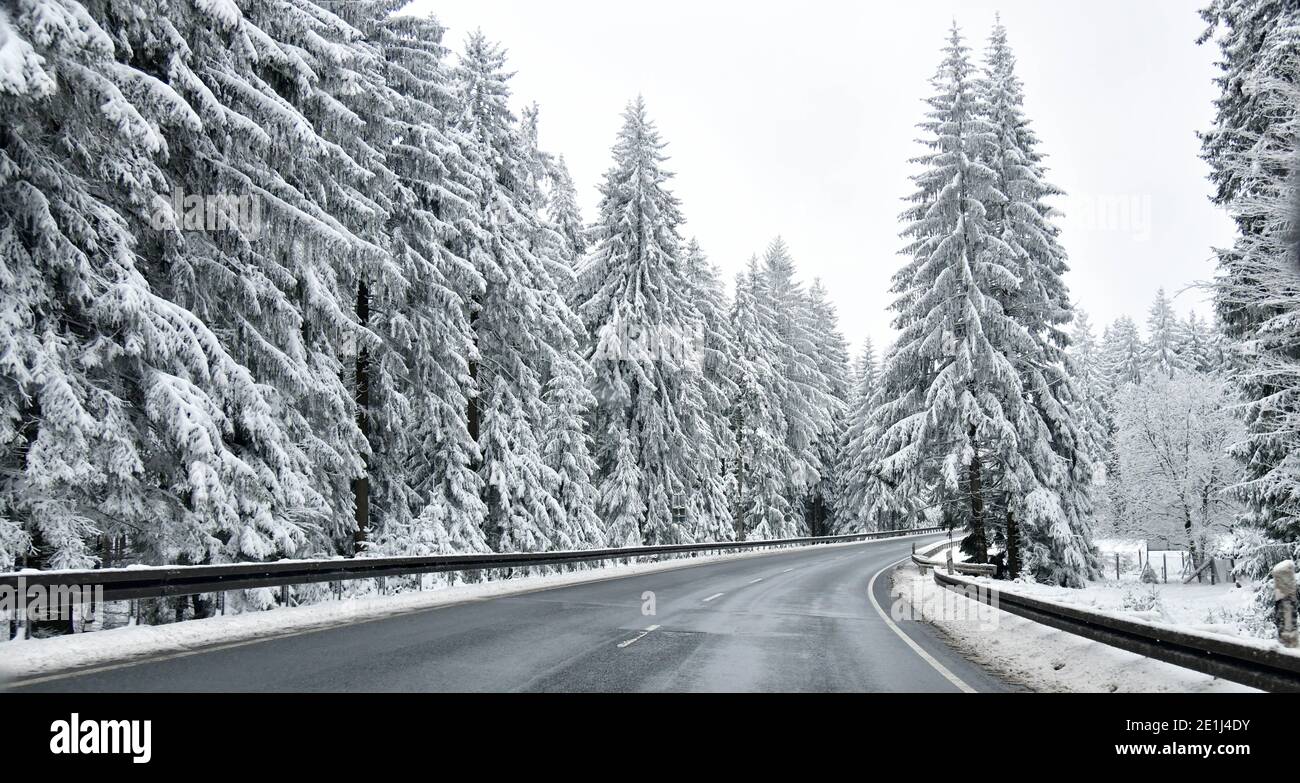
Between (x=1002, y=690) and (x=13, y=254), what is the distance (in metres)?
12.9

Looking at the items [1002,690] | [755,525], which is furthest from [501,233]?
[755,525]

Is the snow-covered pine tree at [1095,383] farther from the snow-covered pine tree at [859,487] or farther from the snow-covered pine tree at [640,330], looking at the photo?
the snow-covered pine tree at [640,330]

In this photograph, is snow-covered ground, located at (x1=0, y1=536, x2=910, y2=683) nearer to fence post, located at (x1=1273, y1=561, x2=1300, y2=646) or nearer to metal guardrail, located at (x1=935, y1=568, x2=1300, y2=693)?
metal guardrail, located at (x1=935, y1=568, x2=1300, y2=693)

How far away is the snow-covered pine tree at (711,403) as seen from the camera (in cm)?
3778

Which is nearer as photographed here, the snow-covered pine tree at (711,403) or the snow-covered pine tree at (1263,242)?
the snow-covered pine tree at (1263,242)

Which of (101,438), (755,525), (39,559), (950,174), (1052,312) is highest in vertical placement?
(950,174)

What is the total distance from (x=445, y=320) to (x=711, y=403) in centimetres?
1979

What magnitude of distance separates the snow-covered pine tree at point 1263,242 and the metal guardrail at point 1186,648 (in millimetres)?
6237

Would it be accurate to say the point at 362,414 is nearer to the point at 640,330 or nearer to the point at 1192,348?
the point at 640,330

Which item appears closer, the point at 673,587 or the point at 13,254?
the point at 13,254

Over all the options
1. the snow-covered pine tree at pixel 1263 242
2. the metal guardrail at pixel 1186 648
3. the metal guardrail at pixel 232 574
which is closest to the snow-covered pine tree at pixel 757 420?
the metal guardrail at pixel 232 574

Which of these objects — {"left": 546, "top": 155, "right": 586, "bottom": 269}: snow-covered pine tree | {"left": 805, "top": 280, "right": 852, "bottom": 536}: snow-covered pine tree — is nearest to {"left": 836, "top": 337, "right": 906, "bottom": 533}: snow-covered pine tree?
{"left": 805, "top": 280, "right": 852, "bottom": 536}: snow-covered pine tree
